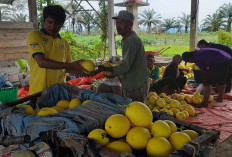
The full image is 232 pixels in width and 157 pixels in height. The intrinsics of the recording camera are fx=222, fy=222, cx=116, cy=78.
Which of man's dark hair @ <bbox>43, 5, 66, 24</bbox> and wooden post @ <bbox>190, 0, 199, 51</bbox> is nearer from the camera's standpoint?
man's dark hair @ <bbox>43, 5, 66, 24</bbox>

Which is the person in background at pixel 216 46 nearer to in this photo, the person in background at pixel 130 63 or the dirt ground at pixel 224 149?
the dirt ground at pixel 224 149

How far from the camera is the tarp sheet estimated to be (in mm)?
3910

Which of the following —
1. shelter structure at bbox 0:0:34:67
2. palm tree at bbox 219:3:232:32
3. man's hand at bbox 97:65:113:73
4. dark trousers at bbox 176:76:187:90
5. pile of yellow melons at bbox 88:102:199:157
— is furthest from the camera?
palm tree at bbox 219:3:232:32

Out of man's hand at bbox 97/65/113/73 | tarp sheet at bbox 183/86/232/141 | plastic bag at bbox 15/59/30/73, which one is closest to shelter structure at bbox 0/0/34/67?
plastic bag at bbox 15/59/30/73

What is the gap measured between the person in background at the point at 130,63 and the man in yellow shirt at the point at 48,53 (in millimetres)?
529

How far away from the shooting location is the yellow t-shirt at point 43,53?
2185 millimetres

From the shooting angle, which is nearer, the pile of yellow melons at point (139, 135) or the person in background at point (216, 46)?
the pile of yellow melons at point (139, 135)

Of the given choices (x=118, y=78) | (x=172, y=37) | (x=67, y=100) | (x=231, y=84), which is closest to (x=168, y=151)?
(x=67, y=100)

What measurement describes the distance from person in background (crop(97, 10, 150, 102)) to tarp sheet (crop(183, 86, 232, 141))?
1699 millimetres

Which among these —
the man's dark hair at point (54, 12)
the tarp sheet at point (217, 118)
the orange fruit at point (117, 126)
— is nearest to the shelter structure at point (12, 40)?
the man's dark hair at point (54, 12)

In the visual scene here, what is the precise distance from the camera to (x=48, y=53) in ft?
7.54

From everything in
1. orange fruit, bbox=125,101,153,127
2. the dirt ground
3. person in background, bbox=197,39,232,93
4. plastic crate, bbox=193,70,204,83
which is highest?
person in background, bbox=197,39,232,93

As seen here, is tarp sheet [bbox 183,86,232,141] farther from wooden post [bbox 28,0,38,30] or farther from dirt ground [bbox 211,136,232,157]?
wooden post [bbox 28,0,38,30]

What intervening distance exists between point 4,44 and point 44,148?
6604 millimetres
